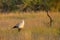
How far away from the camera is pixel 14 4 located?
24969mm

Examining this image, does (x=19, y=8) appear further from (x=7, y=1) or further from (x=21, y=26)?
(x=21, y=26)

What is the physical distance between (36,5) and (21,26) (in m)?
15.7

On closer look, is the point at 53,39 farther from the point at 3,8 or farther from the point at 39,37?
the point at 3,8

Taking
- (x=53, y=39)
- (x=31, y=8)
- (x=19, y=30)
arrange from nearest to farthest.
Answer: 1. (x=53, y=39)
2. (x=19, y=30)
3. (x=31, y=8)

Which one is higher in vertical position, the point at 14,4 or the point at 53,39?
the point at 53,39

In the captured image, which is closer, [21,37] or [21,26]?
[21,37]

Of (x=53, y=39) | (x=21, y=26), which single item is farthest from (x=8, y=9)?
(x=53, y=39)

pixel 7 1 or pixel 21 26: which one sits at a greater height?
pixel 21 26

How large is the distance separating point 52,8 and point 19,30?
1525 centimetres

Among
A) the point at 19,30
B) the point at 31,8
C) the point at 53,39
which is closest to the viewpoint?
the point at 53,39

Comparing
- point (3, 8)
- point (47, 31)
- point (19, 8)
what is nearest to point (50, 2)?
point (19, 8)

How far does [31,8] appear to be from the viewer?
2381 centimetres

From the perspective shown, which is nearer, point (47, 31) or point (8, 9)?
point (47, 31)

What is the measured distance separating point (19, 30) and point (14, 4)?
15.9m
